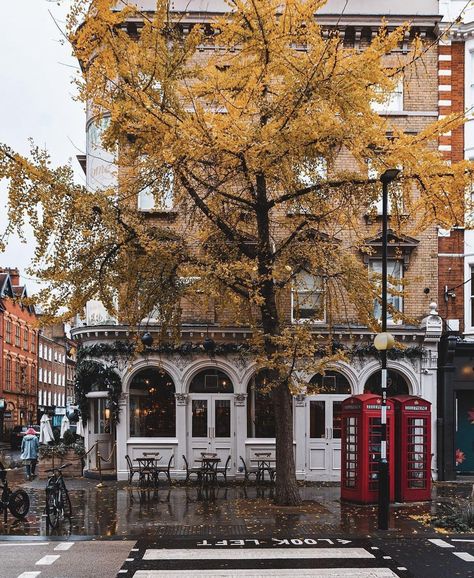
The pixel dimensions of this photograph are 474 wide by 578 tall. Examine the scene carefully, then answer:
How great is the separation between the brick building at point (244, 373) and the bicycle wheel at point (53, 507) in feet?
24.4

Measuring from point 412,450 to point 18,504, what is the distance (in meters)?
9.43

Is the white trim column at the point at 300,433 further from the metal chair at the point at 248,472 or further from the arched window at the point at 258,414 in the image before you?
the metal chair at the point at 248,472

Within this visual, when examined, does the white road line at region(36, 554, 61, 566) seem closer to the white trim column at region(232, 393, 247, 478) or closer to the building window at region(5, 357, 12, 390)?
the white trim column at region(232, 393, 247, 478)

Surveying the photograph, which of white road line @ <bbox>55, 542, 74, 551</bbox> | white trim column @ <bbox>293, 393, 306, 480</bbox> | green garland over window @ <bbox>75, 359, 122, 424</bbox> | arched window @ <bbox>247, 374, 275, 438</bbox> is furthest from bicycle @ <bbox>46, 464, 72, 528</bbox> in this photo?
white trim column @ <bbox>293, 393, 306, 480</bbox>

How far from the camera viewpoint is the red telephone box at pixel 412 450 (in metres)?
19.0

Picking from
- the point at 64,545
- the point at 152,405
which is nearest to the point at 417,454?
the point at 152,405

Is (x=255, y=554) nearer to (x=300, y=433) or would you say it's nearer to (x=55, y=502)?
(x=55, y=502)

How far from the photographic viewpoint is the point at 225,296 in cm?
1836

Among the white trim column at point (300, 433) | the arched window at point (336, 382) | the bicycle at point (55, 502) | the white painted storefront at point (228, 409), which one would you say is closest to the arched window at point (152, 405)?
the white painted storefront at point (228, 409)

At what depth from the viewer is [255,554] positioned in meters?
12.5

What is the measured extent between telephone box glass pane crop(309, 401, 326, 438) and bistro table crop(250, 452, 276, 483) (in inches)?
60.7

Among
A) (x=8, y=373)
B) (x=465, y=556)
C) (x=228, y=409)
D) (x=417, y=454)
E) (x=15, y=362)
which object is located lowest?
(x=465, y=556)

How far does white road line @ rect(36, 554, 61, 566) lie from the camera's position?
470 inches

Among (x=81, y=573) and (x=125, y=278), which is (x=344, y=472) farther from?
(x=81, y=573)
